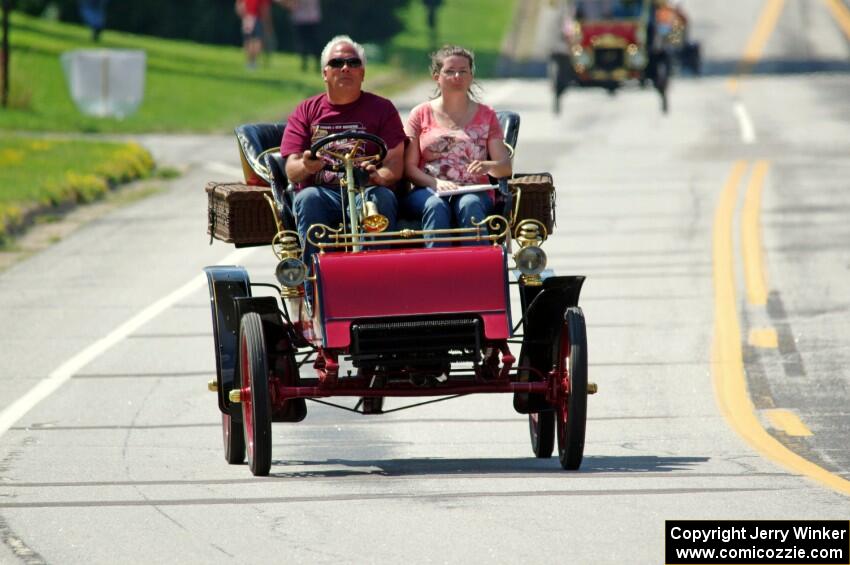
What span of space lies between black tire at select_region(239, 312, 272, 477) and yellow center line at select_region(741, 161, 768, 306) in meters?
7.23

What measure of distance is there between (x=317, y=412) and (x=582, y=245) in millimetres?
8024

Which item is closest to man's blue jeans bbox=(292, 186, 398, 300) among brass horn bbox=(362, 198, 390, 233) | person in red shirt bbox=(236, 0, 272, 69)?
brass horn bbox=(362, 198, 390, 233)

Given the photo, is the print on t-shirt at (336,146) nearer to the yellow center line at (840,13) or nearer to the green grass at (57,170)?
the green grass at (57,170)

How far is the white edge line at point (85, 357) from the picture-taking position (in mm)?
12234

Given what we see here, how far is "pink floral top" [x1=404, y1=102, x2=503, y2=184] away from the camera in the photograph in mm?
10492

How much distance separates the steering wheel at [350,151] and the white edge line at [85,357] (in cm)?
280

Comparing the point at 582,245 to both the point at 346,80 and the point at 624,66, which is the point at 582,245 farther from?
the point at 624,66

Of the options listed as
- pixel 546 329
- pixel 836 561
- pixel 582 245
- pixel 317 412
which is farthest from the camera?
pixel 582 245

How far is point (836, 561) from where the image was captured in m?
7.24

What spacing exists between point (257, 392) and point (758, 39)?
155 ft

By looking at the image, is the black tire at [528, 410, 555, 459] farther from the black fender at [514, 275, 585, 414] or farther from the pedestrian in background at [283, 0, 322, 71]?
the pedestrian in background at [283, 0, 322, 71]

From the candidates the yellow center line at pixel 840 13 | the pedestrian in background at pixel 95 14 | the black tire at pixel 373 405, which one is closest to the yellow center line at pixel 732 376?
the black tire at pixel 373 405

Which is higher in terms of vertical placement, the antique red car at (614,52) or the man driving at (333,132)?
the man driving at (333,132)

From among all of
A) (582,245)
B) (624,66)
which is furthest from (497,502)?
(624,66)
